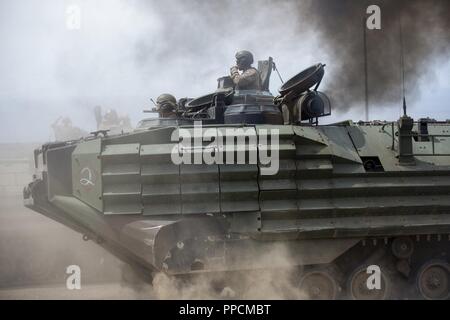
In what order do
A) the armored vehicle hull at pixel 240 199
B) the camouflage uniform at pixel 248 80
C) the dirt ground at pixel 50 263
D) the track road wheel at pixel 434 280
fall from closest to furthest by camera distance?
the armored vehicle hull at pixel 240 199, the track road wheel at pixel 434 280, the camouflage uniform at pixel 248 80, the dirt ground at pixel 50 263

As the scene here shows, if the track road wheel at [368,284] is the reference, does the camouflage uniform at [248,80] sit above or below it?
above

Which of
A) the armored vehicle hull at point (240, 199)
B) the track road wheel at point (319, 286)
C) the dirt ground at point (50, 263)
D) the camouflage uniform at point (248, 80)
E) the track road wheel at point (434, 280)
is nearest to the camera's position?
the armored vehicle hull at point (240, 199)

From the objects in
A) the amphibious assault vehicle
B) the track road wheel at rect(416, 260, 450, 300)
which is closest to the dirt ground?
the amphibious assault vehicle

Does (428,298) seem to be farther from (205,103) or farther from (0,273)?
(0,273)

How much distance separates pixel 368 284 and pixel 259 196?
234 centimetres

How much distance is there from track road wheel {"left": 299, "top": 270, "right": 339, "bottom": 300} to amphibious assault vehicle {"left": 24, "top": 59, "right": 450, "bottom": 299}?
18 millimetres

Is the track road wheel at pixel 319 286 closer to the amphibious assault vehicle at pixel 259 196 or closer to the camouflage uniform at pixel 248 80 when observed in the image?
the amphibious assault vehicle at pixel 259 196

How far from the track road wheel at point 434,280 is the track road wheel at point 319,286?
4.65 ft

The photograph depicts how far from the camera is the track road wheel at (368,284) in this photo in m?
8.54

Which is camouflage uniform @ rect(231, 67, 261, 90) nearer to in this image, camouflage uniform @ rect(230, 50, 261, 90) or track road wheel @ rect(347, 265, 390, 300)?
camouflage uniform @ rect(230, 50, 261, 90)

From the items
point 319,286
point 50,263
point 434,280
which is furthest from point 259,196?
point 50,263

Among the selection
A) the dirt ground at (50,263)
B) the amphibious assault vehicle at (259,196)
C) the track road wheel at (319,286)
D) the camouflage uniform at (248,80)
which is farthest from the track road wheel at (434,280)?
the dirt ground at (50,263)

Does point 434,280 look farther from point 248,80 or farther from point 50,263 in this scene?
point 50,263

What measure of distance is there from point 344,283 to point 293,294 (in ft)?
2.93
